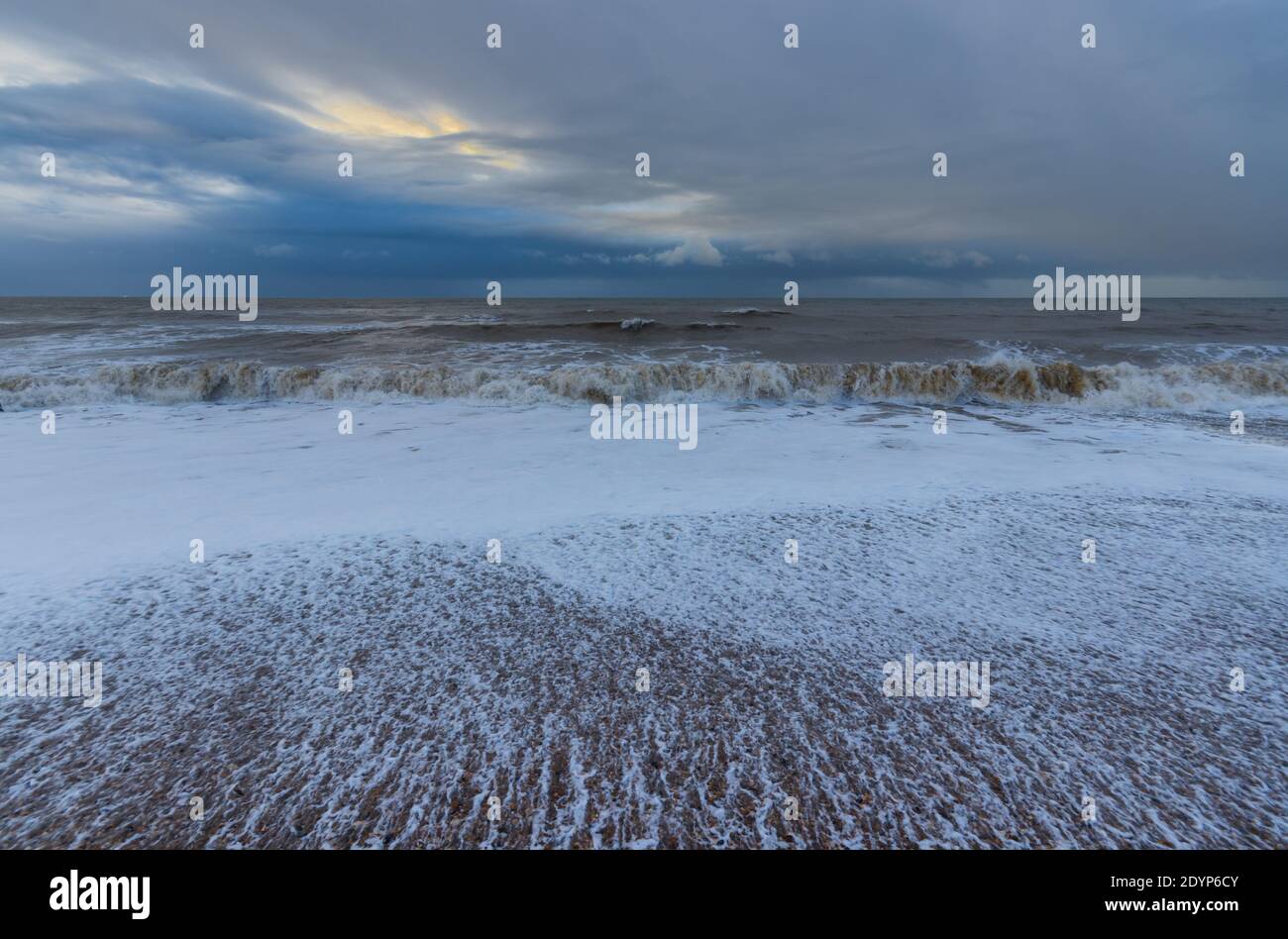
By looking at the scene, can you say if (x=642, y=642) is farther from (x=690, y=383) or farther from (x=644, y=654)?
(x=690, y=383)

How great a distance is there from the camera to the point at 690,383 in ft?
53.5

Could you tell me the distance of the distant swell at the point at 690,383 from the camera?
15.2m

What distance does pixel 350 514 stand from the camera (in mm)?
6039

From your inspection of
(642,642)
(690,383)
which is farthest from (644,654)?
(690,383)

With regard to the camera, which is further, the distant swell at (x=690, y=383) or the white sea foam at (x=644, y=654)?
the distant swell at (x=690, y=383)

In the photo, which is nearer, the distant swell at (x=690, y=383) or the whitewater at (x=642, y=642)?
the whitewater at (x=642, y=642)

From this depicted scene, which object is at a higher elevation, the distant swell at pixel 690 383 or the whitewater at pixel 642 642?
the distant swell at pixel 690 383

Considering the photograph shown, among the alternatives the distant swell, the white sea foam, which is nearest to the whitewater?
the white sea foam

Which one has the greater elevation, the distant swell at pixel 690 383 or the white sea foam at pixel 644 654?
the distant swell at pixel 690 383

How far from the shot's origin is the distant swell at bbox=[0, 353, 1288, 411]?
15242 millimetres

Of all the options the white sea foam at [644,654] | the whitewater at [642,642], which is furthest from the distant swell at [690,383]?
the white sea foam at [644,654]

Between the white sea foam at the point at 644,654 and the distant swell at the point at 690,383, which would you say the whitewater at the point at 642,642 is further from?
the distant swell at the point at 690,383

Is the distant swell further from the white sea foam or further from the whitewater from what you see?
the white sea foam
